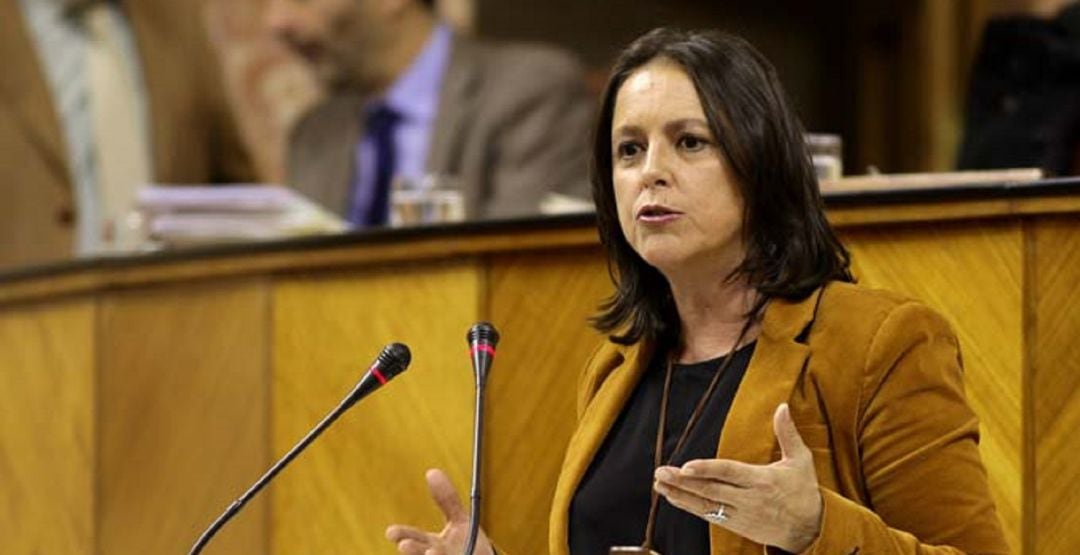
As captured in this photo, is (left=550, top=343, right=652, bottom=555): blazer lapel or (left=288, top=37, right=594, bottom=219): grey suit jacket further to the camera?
(left=288, top=37, right=594, bottom=219): grey suit jacket

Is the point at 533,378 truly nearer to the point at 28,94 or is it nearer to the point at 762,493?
the point at 762,493

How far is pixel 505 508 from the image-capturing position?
4004 millimetres

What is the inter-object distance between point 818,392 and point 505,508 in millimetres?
1194

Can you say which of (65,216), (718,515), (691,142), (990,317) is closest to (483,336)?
(691,142)

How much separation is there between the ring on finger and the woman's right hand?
0.50 meters

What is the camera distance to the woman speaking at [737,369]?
2740mm

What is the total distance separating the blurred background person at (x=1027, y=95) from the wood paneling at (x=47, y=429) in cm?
197

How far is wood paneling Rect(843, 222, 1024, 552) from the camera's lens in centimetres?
344

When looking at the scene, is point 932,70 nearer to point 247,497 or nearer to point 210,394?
point 210,394

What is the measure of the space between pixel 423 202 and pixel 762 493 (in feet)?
7.98

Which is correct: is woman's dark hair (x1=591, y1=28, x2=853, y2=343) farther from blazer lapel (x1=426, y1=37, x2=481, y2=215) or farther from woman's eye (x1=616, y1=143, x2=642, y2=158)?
blazer lapel (x1=426, y1=37, x2=481, y2=215)

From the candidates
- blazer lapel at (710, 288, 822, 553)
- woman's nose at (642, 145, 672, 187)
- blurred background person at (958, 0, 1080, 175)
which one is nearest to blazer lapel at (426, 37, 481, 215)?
blurred background person at (958, 0, 1080, 175)

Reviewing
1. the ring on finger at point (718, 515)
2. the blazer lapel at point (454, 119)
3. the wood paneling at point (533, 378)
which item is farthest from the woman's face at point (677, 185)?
the blazer lapel at point (454, 119)

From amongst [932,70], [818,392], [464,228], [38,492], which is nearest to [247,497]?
[818,392]
